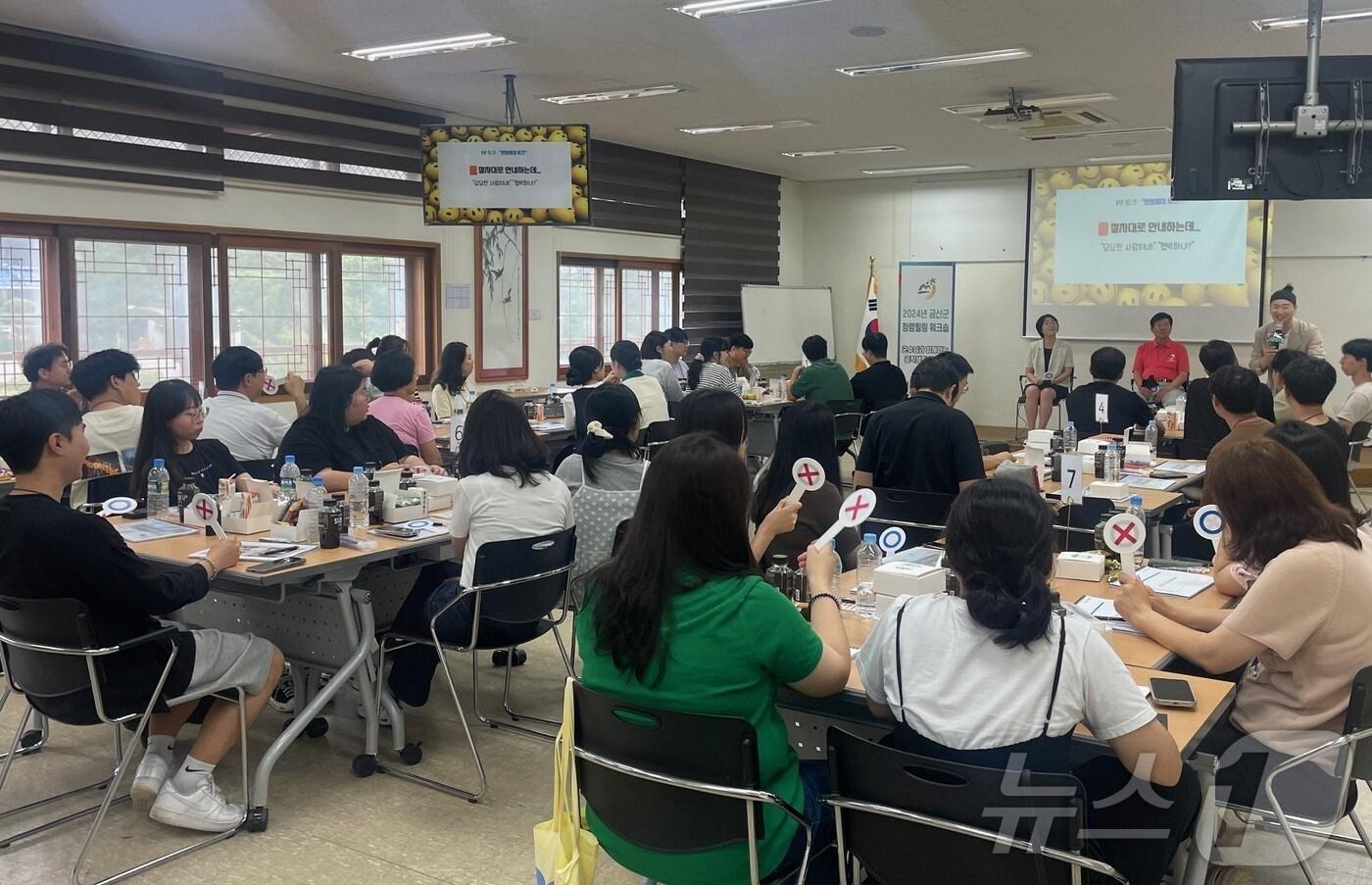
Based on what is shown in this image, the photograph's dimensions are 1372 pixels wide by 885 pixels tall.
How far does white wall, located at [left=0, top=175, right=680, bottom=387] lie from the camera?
20.4 feet

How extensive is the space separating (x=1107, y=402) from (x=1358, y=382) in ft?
5.44

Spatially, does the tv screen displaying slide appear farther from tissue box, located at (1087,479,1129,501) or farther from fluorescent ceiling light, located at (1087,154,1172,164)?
tissue box, located at (1087,479,1129,501)

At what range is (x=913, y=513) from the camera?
4.20 m

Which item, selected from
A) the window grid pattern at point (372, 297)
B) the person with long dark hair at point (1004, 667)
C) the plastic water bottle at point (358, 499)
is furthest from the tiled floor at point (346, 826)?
the window grid pattern at point (372, 297)

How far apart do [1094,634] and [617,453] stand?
2511 millimetres

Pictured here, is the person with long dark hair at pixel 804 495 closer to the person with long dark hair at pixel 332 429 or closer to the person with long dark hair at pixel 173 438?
the person with long dark hair at pixel 332 429

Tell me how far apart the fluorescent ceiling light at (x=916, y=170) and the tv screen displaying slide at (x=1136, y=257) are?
2.63 ft

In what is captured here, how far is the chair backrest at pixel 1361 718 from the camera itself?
224 cm

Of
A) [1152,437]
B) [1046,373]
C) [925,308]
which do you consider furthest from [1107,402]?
[925,308]

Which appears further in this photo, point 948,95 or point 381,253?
point 381,253

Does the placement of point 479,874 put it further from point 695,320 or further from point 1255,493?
point 695,320

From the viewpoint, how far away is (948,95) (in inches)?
299

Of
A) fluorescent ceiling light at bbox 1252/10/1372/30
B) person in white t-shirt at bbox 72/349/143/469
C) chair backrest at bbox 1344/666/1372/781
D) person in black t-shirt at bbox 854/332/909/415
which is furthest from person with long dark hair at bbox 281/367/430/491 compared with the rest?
person in black t-shirt at bbox 854/332/909/415

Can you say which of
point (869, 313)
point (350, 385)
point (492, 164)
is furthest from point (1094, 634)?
point (869, 313)
